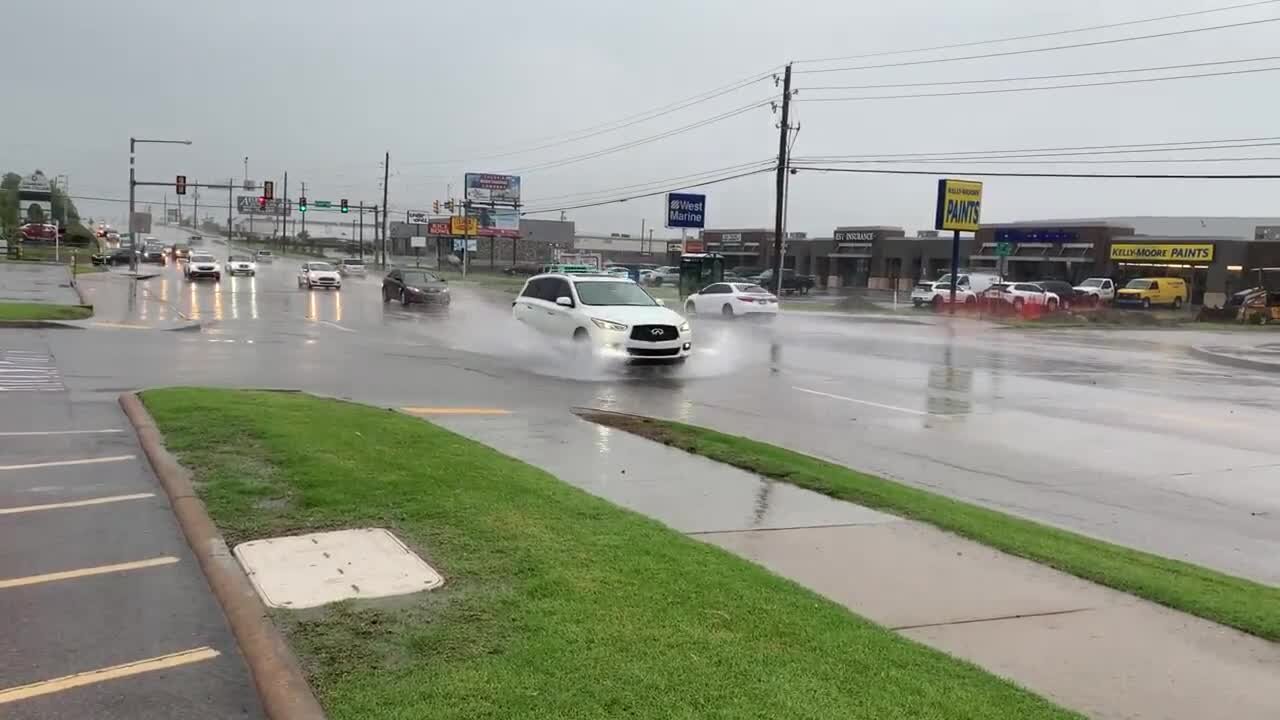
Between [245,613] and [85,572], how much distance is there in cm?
142

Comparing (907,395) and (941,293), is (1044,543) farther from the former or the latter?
(941,293)

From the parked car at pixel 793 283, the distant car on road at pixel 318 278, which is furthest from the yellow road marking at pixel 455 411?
the parked car at pixel 793 283

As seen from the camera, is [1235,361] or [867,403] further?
[1235,361]

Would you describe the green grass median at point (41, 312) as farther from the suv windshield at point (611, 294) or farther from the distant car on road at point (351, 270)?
the distant car on road at point (351, 270)

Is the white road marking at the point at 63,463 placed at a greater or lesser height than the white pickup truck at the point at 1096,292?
lesser

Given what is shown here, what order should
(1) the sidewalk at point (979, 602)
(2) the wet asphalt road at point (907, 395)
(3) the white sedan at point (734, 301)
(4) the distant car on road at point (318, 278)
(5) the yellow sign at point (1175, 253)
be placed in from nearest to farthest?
1. (1) the sidewalk at point (979, 602)
2. (2) the wet asphalt road at point (907, 395)
3. (3) the white sedan at point (734, 301)
4. (4) the distant car on road at point (318, 278)
5. (5) the yellow sign at point (1175, 253)

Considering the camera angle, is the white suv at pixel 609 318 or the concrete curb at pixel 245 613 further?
the white suv at pixel 609 318

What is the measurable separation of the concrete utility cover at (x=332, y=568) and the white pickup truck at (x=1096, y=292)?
180ft

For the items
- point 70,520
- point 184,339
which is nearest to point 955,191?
point 184,339

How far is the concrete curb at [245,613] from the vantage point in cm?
390

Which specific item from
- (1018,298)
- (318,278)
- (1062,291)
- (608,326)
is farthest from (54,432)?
(1062,291)

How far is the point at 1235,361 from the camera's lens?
25156 millimetres

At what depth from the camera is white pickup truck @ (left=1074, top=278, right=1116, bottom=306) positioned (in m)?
55.2

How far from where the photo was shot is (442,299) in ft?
126
